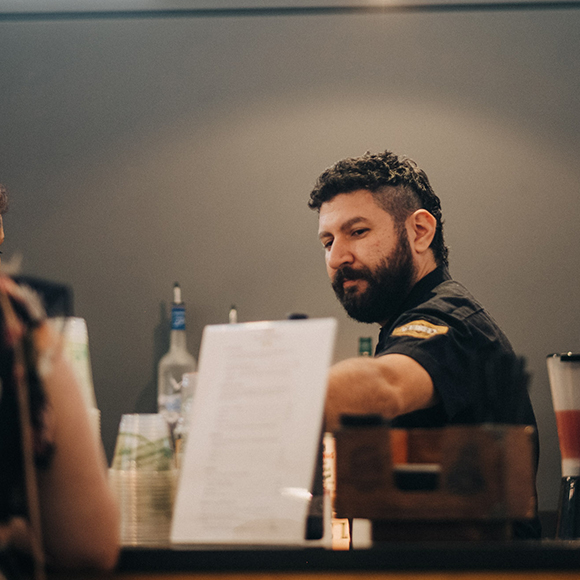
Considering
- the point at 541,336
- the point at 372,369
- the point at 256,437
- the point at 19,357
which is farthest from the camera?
the point at 541,336

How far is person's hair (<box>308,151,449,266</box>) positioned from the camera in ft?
5.21

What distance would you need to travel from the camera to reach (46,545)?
551mm

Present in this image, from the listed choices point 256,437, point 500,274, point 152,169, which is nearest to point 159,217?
point 152,169

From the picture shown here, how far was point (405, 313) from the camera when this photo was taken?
4.22 feet

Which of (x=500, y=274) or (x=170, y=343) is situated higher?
(x=500, y=274)

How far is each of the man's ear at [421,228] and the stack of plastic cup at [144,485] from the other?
97cm

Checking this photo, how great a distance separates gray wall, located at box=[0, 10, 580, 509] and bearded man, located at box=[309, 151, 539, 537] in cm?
45

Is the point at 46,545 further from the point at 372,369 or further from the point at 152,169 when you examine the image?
the point at 152,169

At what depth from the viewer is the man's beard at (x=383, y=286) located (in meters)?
1.54

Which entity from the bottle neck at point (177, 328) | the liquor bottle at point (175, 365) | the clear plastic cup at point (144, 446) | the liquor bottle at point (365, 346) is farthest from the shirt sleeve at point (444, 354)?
the liquor bottle at point (175, 365)

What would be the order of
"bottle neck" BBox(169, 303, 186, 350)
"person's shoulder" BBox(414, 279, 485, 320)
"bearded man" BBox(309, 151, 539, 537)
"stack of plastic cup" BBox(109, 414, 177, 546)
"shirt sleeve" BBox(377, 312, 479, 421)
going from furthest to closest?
"bottle neck" BBox(169, 303, 186, 350) < "person's shoulder" BBox(414, 279, 485, 320) < "shirt sleeve" BBox(377, 312, 479, 421) < "bearded man" BBox(309, 151, 539, 537) < "stack of plastic cup" BBox(109, 414, 177, 546)

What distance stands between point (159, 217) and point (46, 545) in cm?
163

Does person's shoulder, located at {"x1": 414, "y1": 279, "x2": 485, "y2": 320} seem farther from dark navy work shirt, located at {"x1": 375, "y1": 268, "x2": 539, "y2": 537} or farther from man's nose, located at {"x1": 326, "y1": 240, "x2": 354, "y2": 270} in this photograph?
man's nose, located at {"x1": 326, "y1": 240, "x2": 354, "y2": 270}

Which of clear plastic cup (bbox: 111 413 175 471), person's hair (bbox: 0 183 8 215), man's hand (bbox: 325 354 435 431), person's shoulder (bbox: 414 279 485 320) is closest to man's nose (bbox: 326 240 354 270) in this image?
person's shoulder (bbox: 414 279 485 320)
